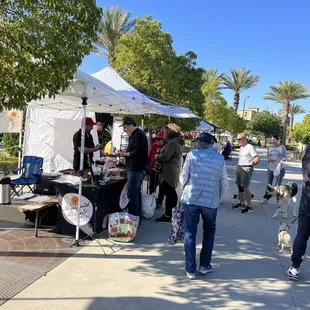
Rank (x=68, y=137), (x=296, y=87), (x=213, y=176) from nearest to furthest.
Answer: (x=213, y=176) → (x=68, y=137) → (x=296, y=87)

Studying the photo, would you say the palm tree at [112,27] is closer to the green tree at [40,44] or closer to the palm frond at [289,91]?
the green tree at [40,44]

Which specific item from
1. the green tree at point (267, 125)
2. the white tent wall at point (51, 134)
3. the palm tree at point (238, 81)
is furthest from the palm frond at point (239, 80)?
the white tent wall at point (51, 134)

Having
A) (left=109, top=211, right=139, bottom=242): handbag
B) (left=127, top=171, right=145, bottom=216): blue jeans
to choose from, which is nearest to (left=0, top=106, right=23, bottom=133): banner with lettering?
(left=127, top=171, right=145, bottom=216): blue jeans

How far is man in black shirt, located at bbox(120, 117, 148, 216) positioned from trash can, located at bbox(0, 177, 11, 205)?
2.72 m

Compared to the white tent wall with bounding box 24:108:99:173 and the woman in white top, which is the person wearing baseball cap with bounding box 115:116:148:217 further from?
the white tent wall with bounding box 24:108:99:173

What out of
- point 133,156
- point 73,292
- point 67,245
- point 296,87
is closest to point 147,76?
point 133,156

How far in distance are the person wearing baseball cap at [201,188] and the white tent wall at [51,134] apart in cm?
727

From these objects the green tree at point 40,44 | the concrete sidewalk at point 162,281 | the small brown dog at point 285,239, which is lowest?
the concrete sidewalk at point 162,281

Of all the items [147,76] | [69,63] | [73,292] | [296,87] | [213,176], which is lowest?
[73,292]

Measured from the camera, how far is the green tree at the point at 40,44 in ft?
10.8

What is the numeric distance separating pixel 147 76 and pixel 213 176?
435 inches

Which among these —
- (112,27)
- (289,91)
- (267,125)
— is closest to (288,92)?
(289,91)

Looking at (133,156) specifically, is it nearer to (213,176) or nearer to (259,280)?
(213,176)

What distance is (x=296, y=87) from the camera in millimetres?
44375
